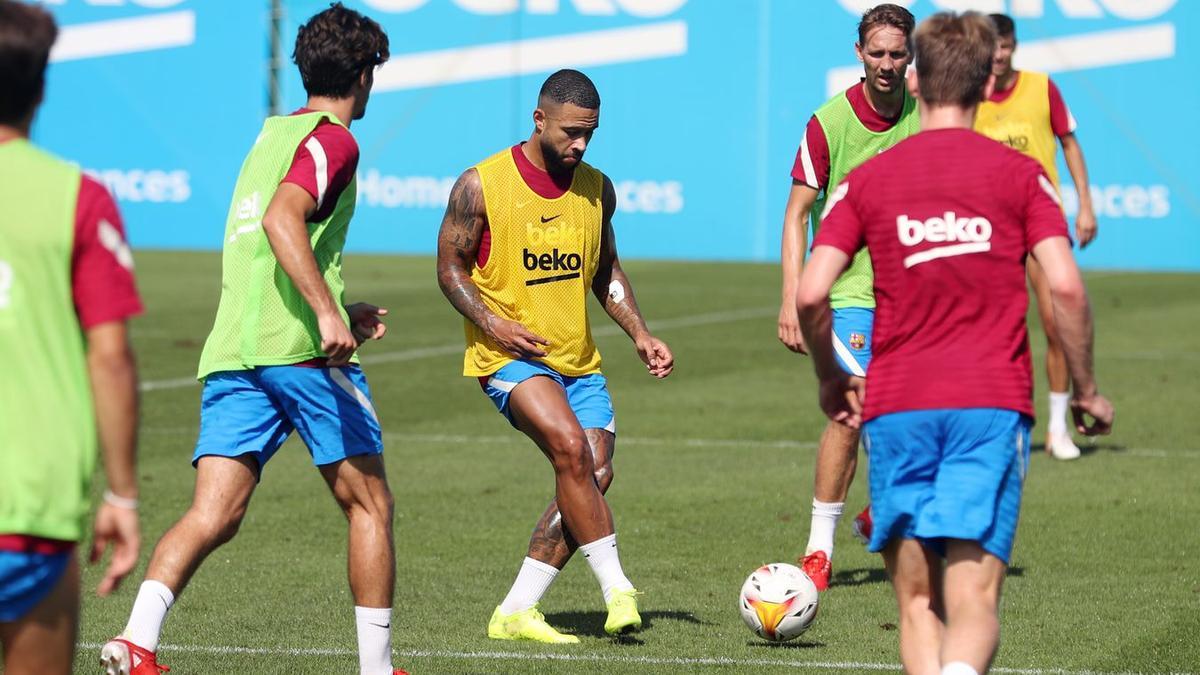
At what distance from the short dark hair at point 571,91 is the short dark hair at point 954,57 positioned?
2404 mm

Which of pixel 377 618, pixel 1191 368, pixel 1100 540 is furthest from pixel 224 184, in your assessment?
pixel 377 618

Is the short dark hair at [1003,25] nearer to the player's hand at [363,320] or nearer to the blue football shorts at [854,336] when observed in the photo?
the blue football shorts at [854,336]

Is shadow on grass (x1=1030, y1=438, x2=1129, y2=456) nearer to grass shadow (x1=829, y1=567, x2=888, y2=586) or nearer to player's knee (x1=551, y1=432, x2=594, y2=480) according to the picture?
grass shadow (x1=829, y1=567, x2=888, y2=586)

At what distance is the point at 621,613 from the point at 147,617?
1.69m

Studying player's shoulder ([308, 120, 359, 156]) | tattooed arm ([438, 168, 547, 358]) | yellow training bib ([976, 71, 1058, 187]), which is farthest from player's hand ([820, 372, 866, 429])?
yellow training bib ([976, 71, 1058, 187])

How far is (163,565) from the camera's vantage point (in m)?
5.90

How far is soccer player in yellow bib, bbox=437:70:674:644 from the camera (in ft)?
22.5

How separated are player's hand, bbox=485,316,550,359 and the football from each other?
1.14 m

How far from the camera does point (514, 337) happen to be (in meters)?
6.86

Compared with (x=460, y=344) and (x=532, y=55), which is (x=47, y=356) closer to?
(x=460, y=344)

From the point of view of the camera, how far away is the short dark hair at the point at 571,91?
6.95m

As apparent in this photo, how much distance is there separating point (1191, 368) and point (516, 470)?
7.41 meters

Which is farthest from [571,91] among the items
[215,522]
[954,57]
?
[954,57]

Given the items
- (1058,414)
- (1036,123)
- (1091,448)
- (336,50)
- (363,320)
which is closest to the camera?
(336,50)
